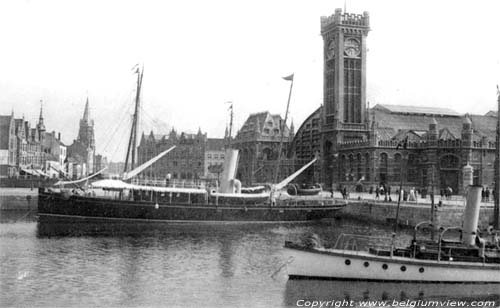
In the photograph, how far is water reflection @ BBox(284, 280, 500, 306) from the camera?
23.7 meters

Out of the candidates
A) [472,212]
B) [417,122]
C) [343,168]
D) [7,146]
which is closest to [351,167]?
[343,168]

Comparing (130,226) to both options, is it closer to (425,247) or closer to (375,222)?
(375,222)

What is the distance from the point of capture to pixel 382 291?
80.8 feet

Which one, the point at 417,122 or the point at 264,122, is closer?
the point at 417,122

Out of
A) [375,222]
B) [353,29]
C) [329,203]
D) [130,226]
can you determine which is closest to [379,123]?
[353,29]

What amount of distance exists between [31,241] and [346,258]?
22.9 metres

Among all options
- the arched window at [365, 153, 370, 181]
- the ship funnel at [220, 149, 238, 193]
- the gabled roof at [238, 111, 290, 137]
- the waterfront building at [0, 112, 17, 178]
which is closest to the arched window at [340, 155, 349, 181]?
the arched window at [365, 153, 370, 181]

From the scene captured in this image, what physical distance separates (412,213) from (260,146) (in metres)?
63.9

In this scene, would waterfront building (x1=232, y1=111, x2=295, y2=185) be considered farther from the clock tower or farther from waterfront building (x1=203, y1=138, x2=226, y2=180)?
waterfront building (x1=203, y1=138, x2=226, y2=180)

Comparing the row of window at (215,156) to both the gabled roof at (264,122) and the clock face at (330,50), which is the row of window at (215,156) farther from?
the clock face at (330,50)

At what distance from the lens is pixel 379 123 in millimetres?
82000

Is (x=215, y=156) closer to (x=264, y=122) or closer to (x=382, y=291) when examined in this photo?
(x=264, y=122)

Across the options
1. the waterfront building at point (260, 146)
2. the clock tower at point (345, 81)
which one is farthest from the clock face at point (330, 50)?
the waterfront building at point (260, 146)

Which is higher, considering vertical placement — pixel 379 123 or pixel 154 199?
pixel 379 123
